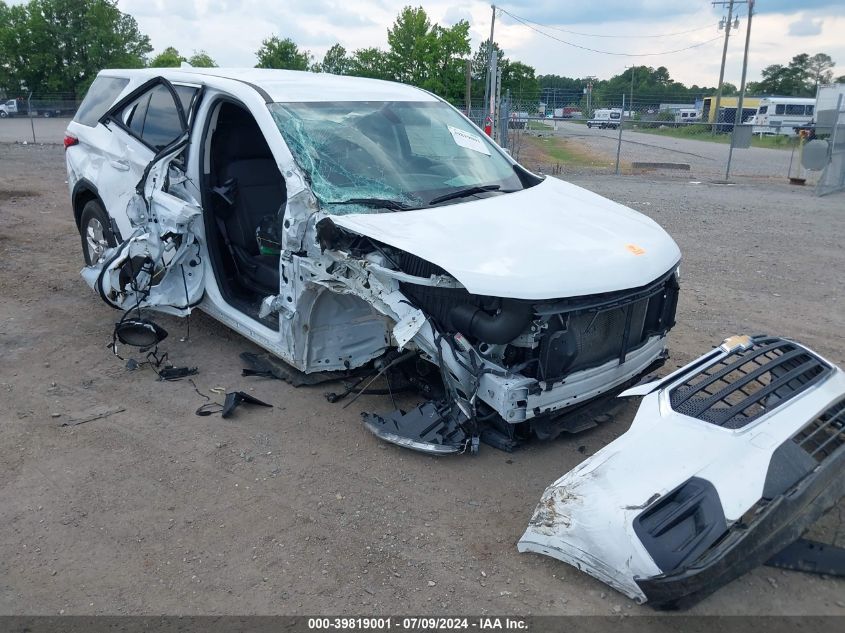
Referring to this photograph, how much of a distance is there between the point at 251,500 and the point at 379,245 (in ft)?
4.91

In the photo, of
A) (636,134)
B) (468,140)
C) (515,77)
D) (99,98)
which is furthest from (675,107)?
(99,98)

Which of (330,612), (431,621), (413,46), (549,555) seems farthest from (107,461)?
(413,46)

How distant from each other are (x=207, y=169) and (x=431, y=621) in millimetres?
3554

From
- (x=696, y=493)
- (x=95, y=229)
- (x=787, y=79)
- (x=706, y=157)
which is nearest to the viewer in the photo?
(x=696, y=493)

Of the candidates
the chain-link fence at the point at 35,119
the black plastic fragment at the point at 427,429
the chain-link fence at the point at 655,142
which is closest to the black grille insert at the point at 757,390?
the black plastic fragment at the point at 427,429

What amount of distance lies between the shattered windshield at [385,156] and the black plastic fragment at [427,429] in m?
1.21

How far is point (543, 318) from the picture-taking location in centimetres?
350

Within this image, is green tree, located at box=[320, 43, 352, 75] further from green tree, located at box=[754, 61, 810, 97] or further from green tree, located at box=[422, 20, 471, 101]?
green tree, located at box=[754, 61, 810, 97]

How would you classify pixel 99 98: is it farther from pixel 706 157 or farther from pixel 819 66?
pixel 819 66

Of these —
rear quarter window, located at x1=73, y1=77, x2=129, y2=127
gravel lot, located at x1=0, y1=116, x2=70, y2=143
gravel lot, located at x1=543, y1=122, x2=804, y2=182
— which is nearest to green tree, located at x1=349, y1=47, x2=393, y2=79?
gravel lot, located at x1=543, y1=122, x2=804, y2=182

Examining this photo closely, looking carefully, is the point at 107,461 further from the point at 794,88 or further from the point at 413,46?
the point at 794,88

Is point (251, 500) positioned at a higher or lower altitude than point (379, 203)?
lower

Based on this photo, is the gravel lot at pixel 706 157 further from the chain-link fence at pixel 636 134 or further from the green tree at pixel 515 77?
the green tree at pixel 515 77

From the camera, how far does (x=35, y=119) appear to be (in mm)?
31438
